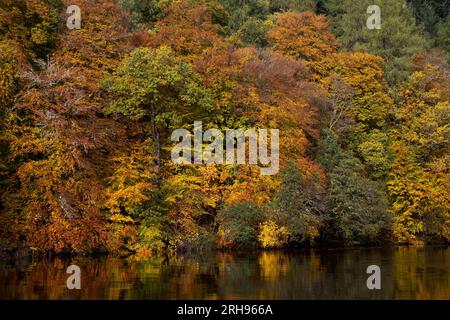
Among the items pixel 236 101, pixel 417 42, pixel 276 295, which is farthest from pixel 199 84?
pixel 417 42

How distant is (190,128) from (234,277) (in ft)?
48.9

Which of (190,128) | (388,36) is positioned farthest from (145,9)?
(388,36)

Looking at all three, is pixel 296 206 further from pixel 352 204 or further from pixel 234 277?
pixel 234 277

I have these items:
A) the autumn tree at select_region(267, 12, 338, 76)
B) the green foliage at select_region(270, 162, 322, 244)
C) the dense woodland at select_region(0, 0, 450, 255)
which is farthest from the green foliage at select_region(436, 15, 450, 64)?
the green foliage at select_region(270, 162, 322, 244)

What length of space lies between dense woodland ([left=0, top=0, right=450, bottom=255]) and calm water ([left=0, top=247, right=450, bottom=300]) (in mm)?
3142

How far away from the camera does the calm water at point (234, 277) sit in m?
15.7

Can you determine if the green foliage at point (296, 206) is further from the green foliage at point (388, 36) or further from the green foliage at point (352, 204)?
the green foliage at point (388, 36)

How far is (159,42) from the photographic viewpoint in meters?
35.6

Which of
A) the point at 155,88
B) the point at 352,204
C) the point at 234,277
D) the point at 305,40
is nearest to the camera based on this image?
the point at 234,277

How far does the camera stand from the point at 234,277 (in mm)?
19125

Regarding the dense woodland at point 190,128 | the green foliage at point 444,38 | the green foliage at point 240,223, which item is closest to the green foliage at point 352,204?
the dense woodland at point 190,128

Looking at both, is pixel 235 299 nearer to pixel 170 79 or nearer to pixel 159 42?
pixel 170 79

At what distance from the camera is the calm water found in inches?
618

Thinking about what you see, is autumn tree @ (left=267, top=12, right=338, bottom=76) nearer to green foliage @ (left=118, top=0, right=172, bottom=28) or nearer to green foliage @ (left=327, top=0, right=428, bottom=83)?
green foliage @ (left=327, top=0, right=428, bottom=83)
